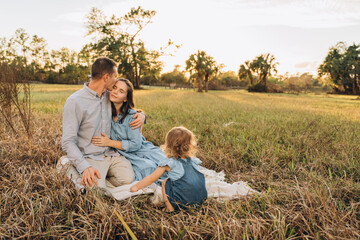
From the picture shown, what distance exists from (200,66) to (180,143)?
132 feet

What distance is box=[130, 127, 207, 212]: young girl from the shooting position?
84.4 inches

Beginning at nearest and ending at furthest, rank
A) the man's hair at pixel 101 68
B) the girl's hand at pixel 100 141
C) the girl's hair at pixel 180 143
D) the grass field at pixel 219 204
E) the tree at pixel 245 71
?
the grass field at pixel 219 204
the girl's hair at pixel 180 143
the man's hair at pixel 101 68
the girl's hand at pixel 100 141
the tree at pixel 245 71

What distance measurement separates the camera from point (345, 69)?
134 feet

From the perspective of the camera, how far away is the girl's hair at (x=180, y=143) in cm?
212

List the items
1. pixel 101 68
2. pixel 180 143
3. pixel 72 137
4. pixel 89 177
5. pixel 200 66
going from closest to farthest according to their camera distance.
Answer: pixel 180 143
pixel 89 177
pixel 72 137
pixel 101 68
pixel 200 66

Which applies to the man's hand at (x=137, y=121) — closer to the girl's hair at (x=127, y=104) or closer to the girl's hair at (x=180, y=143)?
the girl's hair at (x=127, y=104)

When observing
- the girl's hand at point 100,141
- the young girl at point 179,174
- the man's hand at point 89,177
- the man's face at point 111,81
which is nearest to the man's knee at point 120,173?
the girl's hand at point 100,141

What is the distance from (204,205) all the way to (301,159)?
2106 millimetres

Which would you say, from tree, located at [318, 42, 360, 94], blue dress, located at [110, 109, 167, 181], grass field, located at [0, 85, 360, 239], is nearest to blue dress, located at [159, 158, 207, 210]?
grass field, located at [0, 85, 360, 239]

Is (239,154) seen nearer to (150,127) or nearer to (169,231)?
(169,231)

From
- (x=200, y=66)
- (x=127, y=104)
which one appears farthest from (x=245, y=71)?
(x=127, y=104)

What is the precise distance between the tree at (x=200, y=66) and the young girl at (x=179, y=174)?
3894 centimetres

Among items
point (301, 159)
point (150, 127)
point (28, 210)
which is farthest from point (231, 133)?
point (28, 210)

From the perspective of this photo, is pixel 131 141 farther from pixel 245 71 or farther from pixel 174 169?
pixel 245 71
